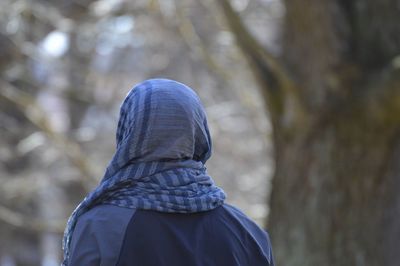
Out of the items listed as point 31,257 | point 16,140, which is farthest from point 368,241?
point 31,257

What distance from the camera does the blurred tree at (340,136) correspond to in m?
6.12

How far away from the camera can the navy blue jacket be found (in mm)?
2477

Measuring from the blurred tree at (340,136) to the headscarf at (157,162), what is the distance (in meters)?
3.48

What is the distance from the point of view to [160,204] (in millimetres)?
2533

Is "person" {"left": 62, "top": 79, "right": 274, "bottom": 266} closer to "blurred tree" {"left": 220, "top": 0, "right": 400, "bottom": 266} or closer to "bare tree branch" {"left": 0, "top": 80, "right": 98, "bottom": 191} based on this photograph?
"blurred tree" {"left": 220, "top": 0, "right": 400, "bottom": 266}

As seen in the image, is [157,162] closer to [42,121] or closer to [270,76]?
[270,76]

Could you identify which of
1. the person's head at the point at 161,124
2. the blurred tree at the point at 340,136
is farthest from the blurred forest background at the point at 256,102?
the person's head at the point at 161,124

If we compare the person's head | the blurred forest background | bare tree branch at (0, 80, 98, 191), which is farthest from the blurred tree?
bare tree branch at (0, 80, 98, 191)

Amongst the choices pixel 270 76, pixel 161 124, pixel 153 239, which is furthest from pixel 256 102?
pixel 153 239

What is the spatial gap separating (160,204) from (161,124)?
8.2 inches

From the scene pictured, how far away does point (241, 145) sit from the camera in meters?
15.6

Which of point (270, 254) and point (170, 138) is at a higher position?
point (170, 138)

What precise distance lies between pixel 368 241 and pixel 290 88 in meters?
1.04

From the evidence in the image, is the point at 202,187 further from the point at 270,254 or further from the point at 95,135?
the point at 95,135
